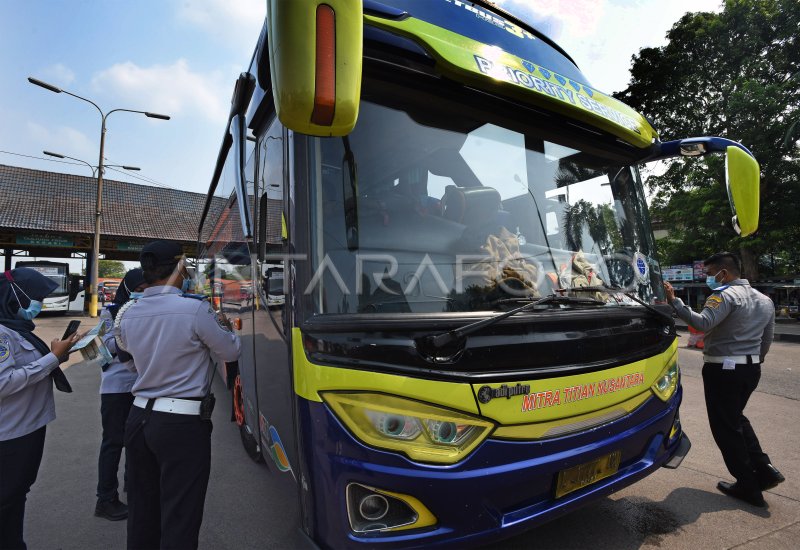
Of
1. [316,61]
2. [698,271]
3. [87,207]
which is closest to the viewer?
[316,61]

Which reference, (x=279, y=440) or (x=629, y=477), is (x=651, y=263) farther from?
(x=279, y=440)

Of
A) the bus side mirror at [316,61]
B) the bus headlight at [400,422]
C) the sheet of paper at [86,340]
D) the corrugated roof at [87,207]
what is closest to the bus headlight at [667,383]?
the bus headlight at [400,422]

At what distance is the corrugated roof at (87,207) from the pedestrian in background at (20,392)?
20.3m

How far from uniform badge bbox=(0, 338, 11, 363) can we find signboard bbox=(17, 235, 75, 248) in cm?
2446

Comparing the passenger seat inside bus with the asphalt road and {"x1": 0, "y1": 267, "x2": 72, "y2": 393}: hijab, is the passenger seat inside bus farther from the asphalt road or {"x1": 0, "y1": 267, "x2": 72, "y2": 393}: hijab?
{"x1": 0, "y1": 267, "x2": 72, "y2": 393}: hijab

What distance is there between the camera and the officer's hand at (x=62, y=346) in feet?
8.42

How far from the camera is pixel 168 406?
2.21 meters

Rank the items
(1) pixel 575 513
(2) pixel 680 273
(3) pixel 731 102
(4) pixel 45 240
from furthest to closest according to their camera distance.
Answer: (2) pixel 680 273, (4) pixel 45 240, (3) pixel 731 102, (1) pixel 575 513

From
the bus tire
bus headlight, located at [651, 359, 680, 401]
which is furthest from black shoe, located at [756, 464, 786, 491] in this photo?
the bus tire

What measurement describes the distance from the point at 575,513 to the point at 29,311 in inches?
138

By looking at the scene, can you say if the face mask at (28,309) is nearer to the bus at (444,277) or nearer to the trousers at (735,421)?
the bus at (444,277)

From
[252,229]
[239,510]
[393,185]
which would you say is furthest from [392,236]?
[239,510]

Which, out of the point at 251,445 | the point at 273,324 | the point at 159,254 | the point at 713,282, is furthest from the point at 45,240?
the point at 713,282

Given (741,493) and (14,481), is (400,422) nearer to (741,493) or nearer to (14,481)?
(14,481)
